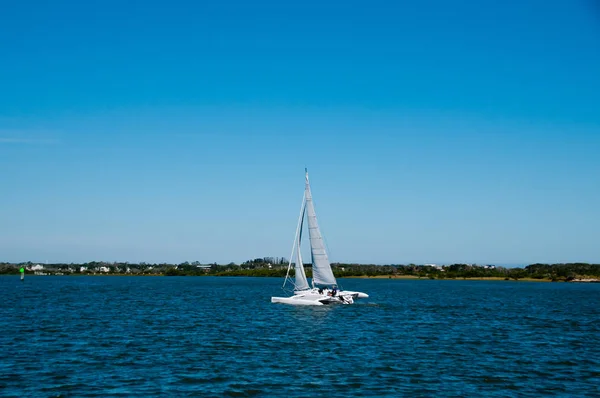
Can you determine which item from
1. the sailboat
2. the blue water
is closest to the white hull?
the sailboat

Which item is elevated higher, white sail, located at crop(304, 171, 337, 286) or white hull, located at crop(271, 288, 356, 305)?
white sail, located at crop(304, 171, 337, 286)

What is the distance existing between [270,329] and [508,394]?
32.1 meters

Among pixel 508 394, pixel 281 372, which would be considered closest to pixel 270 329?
pixel 281 372

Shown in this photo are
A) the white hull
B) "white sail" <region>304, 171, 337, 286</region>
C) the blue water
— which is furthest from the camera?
"white sail" <region>304, 171, 337, 286</region>

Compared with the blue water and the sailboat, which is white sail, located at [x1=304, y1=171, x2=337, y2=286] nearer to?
the sailboat

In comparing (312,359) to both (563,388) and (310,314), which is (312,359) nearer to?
(563,388)

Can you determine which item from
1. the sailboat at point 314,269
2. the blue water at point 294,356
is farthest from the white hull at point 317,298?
the blue water at point 294,356

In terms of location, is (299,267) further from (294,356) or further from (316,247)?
(294,356)

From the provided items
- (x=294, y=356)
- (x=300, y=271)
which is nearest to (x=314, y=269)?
(x=300, y=271)

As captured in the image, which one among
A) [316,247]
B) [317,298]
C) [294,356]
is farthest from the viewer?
[316,247]

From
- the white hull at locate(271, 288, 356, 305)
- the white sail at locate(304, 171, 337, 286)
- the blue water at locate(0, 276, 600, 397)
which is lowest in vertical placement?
the blue water at locate(0, 276, 600, 397)

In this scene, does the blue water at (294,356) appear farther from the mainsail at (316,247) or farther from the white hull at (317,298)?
the mainsail at (316,247)

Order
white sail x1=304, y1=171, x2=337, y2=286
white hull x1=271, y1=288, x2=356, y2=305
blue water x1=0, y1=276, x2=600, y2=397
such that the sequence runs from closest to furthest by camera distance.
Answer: blue water x1=0, y1=276, x2=600, y2=397 < white hull x1=271, y1=288, x2=356, y2=305 < white sail x1=304, y1=171, x2=337, y2=286

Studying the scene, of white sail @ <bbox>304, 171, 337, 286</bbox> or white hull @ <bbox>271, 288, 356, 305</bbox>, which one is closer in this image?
white hull @ <bbox>271, 288, 356, 305</bbox>
